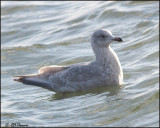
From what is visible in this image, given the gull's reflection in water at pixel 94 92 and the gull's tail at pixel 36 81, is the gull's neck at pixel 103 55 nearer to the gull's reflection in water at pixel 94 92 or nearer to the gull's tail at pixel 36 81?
the gull's reflection in water at pixel 94 92

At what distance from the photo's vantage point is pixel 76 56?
12820 millimetres

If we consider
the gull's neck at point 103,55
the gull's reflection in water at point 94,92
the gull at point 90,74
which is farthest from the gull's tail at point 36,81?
the gull's neck at point 103,55

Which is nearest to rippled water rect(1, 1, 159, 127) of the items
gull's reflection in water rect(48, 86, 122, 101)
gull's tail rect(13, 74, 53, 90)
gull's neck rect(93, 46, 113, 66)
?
gull's reflection in water rect(48, 86, 122, 101)

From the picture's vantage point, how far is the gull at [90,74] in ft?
34.7

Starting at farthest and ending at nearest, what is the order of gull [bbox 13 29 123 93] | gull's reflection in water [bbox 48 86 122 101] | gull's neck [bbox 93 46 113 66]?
gull's neck [bbox 93 46 113 66], gull [bbox 13 29 123 93], gull's reflection in water [bbox 48 86 122 101]

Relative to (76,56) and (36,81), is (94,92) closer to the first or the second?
(36,81)

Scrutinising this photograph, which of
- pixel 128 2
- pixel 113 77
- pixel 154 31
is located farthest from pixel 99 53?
pixel 128 2

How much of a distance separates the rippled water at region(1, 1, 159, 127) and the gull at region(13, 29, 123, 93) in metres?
0.18

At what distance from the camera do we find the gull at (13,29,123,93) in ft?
34.7

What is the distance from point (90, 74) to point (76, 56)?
2.23 meters

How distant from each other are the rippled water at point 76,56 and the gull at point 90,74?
0.18 meters

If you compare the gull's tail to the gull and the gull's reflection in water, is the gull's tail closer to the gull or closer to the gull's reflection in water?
the gull

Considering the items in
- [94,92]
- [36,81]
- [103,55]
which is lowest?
[94,92]

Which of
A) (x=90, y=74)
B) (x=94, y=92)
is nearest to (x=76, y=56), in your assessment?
(x=90, y=74)
